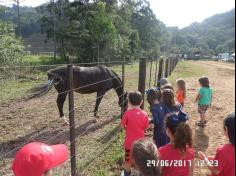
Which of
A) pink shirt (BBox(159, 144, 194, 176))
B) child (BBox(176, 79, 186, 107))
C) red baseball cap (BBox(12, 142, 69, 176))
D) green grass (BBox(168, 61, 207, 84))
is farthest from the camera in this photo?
green grass (BBox(168, 61, 207, 84))

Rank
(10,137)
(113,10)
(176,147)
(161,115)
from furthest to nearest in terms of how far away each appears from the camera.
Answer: (113,10) → (10,137) → (161,115) → (176,147)

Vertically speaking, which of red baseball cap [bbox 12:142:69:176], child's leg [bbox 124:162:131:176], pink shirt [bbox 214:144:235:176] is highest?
red baseball cap [bbox 12:142:69:176]

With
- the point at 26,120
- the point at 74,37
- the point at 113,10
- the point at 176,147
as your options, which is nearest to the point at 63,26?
the point at 74,37

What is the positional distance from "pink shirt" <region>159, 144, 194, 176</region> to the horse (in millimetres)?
4671

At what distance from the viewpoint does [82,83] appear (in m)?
8.21

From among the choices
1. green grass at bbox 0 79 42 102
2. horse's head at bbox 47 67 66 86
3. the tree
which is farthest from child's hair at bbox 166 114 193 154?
the tree

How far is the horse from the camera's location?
752cm

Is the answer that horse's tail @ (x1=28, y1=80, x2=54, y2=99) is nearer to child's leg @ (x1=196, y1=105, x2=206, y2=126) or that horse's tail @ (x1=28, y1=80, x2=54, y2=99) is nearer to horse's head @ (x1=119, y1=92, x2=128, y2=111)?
horse's head @ (x1=119, y1=92, x2=128, y2=111)

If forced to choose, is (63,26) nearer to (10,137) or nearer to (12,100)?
(12,100)

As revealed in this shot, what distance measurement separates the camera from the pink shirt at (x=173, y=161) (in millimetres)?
2689

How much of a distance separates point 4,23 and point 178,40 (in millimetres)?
125493

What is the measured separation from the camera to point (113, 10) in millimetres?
38000

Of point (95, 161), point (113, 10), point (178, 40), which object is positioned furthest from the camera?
point (178, 40)

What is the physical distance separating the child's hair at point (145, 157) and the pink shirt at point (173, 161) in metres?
0.29
